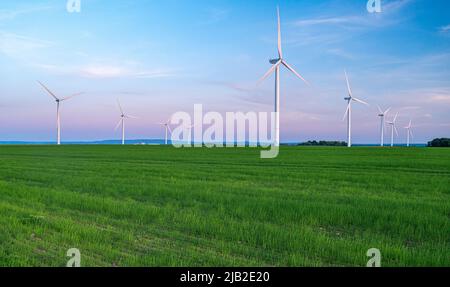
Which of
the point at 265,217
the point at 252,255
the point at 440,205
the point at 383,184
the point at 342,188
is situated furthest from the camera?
the point at 383,184

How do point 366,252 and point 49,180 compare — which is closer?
point 366,252

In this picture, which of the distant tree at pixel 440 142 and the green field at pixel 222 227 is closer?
the green field at pixel 222 227

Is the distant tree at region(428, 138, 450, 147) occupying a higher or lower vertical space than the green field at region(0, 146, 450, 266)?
higher

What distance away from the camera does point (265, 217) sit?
1330cm

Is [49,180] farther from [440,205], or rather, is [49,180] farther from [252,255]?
[440,205]

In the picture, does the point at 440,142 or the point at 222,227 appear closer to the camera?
the point at 222,227

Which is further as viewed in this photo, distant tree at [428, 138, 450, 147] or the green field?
distant tree at [428, 138, 450, 147]

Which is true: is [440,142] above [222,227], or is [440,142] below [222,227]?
above

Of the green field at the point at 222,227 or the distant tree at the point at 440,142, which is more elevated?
the distant tree at the point at 440,142

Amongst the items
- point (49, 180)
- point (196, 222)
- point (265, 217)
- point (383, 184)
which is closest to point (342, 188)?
point (383, 184)
